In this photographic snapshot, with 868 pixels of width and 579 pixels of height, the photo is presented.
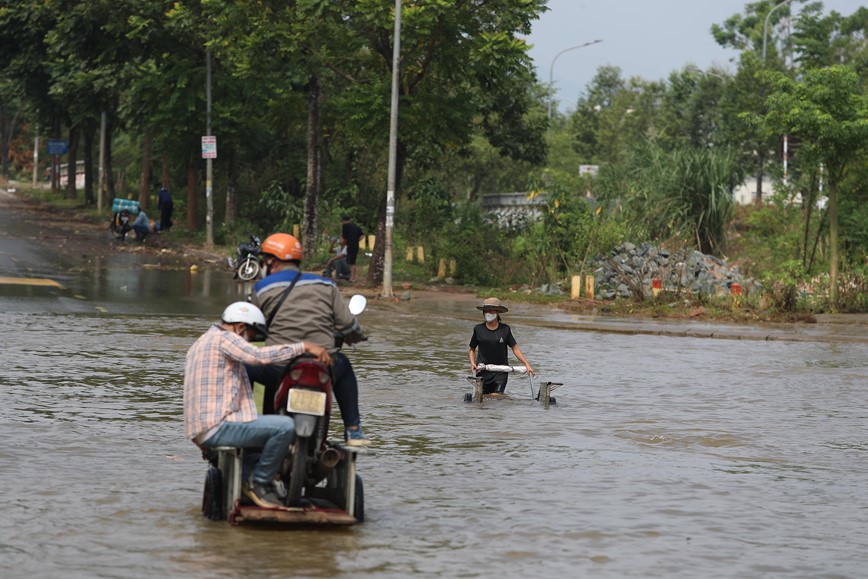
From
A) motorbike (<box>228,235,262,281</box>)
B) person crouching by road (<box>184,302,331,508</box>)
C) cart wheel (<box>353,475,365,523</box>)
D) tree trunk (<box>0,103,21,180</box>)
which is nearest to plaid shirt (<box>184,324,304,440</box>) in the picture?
person crouching by road (<box>184,302,331,508</box>)

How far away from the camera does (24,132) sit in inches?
4722

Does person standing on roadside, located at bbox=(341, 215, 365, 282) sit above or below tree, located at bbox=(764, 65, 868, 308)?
below

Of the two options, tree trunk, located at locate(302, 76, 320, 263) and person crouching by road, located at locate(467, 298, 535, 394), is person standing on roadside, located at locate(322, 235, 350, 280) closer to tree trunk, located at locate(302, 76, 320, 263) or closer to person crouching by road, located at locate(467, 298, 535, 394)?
tree trunk, located at locate(302, 76, 320, 263)

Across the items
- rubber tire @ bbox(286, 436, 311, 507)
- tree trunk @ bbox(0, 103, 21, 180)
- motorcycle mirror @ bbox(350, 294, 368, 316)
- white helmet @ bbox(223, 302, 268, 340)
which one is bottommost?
rubber tire @ bbox(286, 436, 311, 507)

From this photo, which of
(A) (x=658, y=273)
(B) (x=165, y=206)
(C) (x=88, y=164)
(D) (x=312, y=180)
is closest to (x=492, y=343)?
(A) (x=658, y=273)

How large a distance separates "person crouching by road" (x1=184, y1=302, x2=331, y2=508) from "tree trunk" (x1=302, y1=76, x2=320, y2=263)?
96.2 ft

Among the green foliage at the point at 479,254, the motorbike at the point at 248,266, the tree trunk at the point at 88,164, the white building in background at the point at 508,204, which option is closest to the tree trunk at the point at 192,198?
the white building in background at the point at 508,204

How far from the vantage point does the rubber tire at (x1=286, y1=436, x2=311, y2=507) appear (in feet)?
27.4

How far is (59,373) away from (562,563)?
9276 mm

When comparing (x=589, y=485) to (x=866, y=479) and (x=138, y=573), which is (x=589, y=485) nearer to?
(x=866, y=479)

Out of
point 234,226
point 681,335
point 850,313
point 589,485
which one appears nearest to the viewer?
point 589,485

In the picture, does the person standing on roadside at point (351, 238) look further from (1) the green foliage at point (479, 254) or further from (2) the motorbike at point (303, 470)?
(2) the motorbike at point (303, 470)

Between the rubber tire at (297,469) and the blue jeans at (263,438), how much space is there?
6cm

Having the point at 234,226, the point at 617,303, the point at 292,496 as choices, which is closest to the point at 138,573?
the point at 292,496
